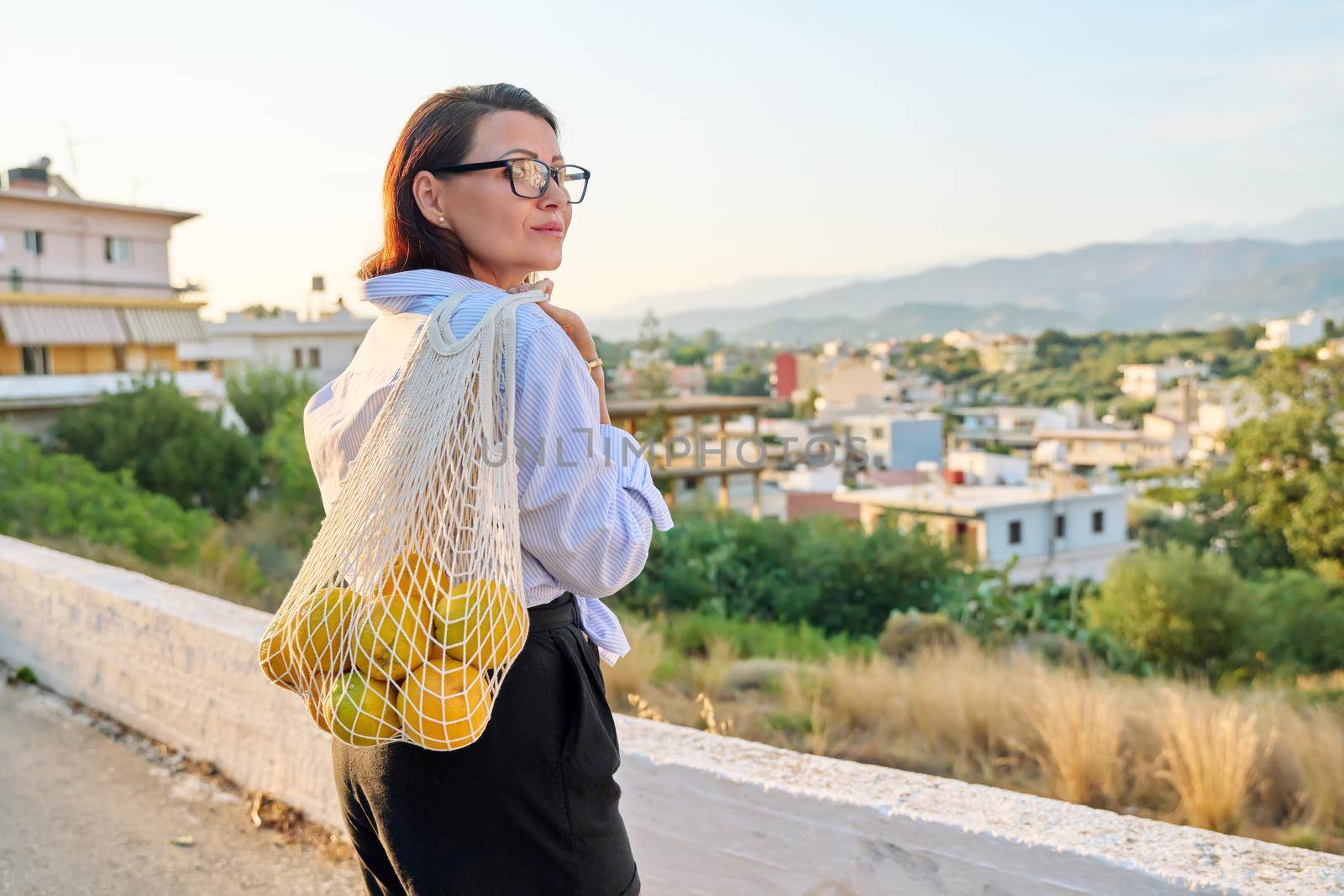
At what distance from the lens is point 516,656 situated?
4.46 ft

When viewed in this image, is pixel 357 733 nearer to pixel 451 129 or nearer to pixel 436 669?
pixel 436 669

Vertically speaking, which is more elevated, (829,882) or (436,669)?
(436,669)

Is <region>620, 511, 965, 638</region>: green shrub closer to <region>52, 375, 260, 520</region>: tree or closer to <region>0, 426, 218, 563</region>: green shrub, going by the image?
<region>0, 426, 218, 563</region>: green shrub

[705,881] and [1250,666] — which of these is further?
[1250,666]

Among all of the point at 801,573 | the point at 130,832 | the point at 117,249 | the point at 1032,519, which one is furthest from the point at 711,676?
the point at 117,249

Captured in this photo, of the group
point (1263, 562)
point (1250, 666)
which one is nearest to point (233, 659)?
point (1250, 666)

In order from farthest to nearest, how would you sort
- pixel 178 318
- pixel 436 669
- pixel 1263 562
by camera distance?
pixel 178 318 → pixel 1263 562 → pixel 436 669

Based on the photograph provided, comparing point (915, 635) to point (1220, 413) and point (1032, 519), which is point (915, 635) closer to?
point (1032, 519)

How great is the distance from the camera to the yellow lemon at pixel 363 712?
130 centimetres

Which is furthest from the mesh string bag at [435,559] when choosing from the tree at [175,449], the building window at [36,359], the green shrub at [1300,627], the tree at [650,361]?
the tree at [650,361]

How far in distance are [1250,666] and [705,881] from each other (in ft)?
54.1

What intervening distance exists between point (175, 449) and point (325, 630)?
22.2 m

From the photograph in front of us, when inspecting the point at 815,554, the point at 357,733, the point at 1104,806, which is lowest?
the point at 815,554

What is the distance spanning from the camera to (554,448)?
1.28 m
